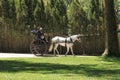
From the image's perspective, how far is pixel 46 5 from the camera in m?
28.2

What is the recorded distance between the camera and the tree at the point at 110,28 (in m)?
23.3

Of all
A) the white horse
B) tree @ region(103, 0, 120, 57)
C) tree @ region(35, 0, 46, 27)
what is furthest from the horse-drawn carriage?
tree @ region(103, 0, 120, 57)

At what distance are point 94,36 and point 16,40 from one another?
16.0 feet

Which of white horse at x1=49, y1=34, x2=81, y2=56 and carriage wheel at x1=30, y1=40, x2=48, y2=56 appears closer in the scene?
white horse at x1=49, y1=34, x2=81, y2=56

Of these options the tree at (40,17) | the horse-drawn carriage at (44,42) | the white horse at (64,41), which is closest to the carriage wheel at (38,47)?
the horse-drawn carriage at (44,42)

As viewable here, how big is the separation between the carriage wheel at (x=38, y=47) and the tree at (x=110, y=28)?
3.99 m

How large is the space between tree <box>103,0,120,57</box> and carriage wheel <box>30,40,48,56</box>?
13.1 ft

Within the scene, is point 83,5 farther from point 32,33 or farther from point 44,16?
point 32,33

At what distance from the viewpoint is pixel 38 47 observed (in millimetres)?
25625

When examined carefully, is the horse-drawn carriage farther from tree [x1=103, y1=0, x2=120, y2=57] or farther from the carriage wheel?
tree [x1=103, y1=0, x2=120, y2=57]

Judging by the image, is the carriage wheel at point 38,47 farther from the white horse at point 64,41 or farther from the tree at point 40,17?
the tree at point 40,17

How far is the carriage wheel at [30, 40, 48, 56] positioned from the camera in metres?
25.6

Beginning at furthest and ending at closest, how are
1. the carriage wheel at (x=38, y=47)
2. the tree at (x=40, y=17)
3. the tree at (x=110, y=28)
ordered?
the tree at (x=40, y=17) < the carriage wheel at (x=38, y=47) < the tree at (x=110, y=28)

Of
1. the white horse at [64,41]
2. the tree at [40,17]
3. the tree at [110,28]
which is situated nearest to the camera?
the tree at [110,28]
